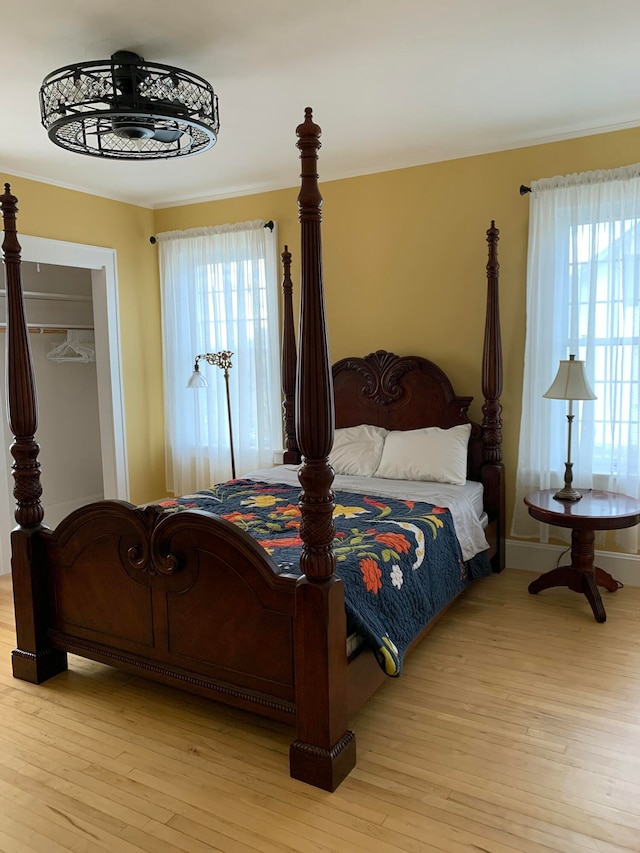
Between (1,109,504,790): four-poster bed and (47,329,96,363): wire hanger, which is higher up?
(47,329,96,363): wire hanger

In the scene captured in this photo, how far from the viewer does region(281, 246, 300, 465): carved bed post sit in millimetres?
4730

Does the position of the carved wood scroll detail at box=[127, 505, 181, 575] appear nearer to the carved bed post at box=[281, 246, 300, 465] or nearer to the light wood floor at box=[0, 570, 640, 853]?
the light wood floor at box=[0, 570, 640, 853]

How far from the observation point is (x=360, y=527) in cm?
315

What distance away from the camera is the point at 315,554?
218 centimetres

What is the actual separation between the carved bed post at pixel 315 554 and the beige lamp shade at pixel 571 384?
6.45ft

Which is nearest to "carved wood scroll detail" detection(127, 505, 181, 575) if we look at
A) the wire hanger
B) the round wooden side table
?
the round wooden side table

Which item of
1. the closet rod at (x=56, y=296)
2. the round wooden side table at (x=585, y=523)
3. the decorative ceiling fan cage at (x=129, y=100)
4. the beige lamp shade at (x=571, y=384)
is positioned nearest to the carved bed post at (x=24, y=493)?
the decorative ceiling fan cage at (x=129, y=100)

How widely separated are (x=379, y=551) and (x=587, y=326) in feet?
6.74

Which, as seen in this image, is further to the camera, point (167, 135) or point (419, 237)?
point (419, 237)

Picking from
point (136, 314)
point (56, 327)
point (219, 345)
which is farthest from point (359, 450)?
point (56, 327)

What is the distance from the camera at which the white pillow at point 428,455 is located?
4031mm

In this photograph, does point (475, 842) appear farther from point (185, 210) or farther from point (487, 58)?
point (185, 210)

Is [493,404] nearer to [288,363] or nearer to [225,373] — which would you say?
[288,363]

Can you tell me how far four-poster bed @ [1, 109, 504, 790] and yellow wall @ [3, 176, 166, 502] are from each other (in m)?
2.34
